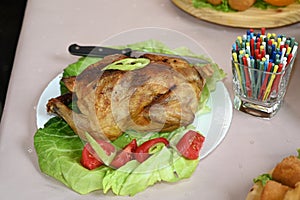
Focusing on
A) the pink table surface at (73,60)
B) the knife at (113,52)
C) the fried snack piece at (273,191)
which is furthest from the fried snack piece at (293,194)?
the knife at (113,52)

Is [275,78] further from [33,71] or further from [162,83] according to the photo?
[33,71]

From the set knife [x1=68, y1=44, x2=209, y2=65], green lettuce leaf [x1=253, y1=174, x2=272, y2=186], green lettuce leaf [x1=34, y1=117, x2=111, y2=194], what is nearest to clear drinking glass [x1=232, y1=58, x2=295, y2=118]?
knife [x1=68, y1=44, x2=209, y2=65]

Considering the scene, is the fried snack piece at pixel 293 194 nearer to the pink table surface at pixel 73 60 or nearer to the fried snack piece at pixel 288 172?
the fried snack piece at pixel 288 172

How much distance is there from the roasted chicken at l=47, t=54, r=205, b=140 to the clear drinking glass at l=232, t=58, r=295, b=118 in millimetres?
90

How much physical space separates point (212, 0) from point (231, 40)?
0.11 metres

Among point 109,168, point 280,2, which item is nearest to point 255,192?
point 109,168

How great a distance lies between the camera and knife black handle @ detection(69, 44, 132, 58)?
127 centimetres

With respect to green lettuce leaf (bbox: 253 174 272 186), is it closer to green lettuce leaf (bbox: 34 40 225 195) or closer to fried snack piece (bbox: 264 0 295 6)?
green lettuce leaf (bbox: 34 40 225 195)

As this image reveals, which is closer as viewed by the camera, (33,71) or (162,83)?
(162,83)

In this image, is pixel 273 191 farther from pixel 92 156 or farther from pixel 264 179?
pixel 92 156

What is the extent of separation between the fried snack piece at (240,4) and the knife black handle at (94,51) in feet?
0.96

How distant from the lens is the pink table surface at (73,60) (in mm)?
1065

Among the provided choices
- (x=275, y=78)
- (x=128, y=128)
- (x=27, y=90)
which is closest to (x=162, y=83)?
(x=128, y=128)

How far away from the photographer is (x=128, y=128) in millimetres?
1109
